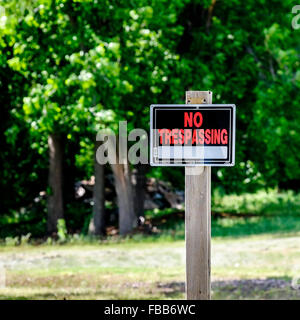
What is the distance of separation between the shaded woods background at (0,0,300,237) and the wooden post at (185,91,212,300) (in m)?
9.19

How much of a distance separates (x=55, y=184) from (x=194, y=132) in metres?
16.8

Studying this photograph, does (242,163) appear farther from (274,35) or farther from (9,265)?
(9,265)

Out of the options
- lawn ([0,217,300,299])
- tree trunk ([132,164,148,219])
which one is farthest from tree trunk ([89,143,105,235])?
lawn ([0,217,300,299])

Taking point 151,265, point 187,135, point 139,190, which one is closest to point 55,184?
point 139,190

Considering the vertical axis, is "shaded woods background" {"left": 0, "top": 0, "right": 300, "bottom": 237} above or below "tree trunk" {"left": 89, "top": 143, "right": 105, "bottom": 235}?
above

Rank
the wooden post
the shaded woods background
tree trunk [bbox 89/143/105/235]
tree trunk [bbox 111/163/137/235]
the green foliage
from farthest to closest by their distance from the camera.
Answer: tree trunk [bbox 89/143/105/235] < tree trunk [bbox 111/163/137/235] < the green foliage < the shaded woods background < the wooden post

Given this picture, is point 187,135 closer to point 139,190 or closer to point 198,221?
point 198,221

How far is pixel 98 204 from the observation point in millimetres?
21609

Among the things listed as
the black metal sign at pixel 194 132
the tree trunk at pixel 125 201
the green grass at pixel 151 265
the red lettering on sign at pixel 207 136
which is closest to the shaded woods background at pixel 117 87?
the tree trunk at pixel 125 201

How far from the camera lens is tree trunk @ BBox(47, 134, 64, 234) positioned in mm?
21609

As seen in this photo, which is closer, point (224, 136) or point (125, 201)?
point (224, 136)

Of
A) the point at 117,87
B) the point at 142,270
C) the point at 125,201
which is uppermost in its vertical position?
the point at 117,87

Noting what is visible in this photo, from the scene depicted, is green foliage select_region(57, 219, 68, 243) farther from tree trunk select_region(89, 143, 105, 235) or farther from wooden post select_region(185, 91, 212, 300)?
wooden post select_region(185, 91, 212, 300)

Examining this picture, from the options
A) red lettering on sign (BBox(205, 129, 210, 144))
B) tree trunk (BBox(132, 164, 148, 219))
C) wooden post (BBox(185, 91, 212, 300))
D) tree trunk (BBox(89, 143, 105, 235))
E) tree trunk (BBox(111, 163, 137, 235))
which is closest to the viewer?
red lettering on sign (BBox(205, 129, 210, 144))
